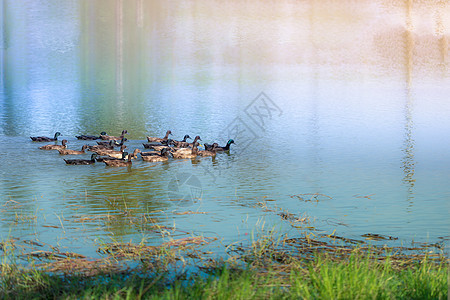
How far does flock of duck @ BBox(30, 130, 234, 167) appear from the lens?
14.1 metres

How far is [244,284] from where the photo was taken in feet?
16.4

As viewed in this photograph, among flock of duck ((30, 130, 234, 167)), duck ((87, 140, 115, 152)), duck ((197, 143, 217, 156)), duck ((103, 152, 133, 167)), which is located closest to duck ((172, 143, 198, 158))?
flock of duck ((30, 130, 234, 167))

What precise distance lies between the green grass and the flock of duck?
8168mm

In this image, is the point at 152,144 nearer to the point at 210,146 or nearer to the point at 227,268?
the point at 210,146

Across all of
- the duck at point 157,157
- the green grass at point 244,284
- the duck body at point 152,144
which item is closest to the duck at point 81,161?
the duck at point 157,157

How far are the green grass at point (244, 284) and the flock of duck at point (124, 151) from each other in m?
8.17

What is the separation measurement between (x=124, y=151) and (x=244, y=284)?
10650 mm

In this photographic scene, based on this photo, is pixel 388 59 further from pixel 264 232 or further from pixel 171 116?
pixel 264 232

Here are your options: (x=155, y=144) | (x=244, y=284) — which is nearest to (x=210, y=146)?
(x=155, y=144)

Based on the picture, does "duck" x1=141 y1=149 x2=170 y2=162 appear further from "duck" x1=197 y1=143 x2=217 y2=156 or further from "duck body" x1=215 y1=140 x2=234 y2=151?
"duck body" x1=215 y1=140 x2=234 y2=151

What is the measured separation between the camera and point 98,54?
54969mm

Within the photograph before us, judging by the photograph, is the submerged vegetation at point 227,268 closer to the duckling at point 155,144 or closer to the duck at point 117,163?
the duck at point 117,163

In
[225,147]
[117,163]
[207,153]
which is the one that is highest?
[225,147]

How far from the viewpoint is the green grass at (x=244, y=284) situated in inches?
197
